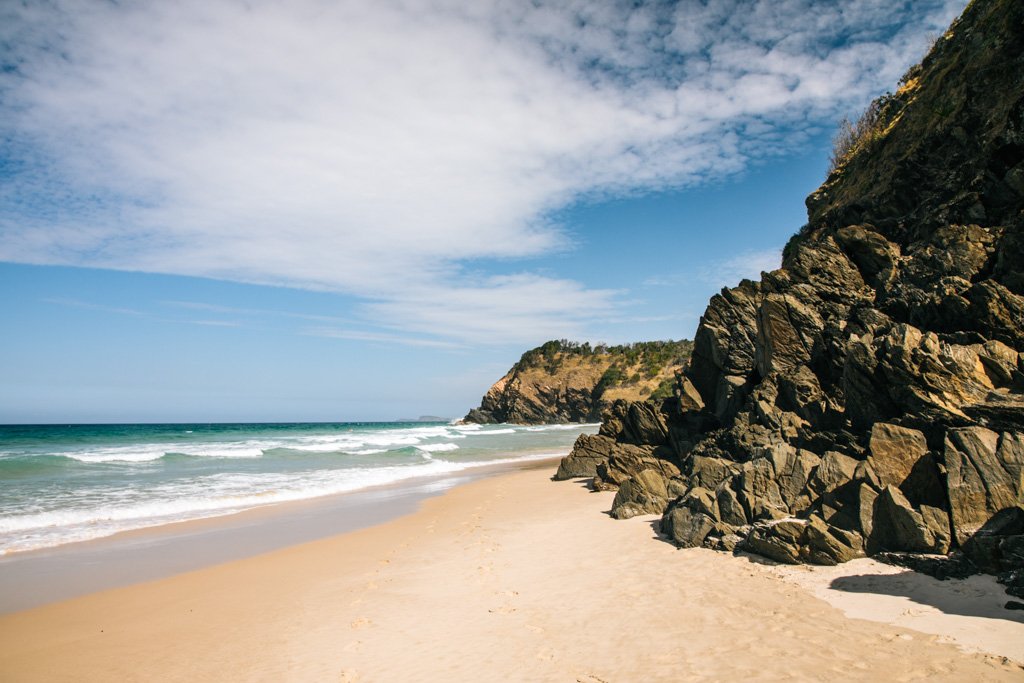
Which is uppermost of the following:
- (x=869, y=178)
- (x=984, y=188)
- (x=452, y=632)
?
(x=869, y=178)

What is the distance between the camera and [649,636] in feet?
23.7

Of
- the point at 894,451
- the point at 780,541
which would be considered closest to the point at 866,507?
the point at 894,451

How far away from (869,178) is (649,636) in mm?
Result: 17781

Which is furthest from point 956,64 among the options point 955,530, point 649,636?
point 649,636

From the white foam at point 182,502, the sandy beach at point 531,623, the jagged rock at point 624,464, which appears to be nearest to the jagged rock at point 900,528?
the sandy beach at point 531,623

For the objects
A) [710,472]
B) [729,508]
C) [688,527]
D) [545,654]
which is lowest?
[545,654]

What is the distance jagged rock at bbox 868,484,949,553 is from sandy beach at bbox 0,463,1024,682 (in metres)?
0.53

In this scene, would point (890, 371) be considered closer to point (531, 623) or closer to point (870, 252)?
point (870, 252)

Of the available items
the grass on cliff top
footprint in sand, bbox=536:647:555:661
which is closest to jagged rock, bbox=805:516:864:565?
footprint in sand, bbox=536:647:555:661

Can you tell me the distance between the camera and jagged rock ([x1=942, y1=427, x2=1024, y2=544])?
8.19 meters

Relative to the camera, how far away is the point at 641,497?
48.1 feet

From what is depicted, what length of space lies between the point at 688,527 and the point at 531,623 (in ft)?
15.3

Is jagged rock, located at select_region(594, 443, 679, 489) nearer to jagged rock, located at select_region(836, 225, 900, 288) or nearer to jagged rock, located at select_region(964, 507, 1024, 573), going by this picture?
jagged rock, located at select_region(836, 225, 900, 288)

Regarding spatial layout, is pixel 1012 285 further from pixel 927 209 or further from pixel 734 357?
pixel 734 357
